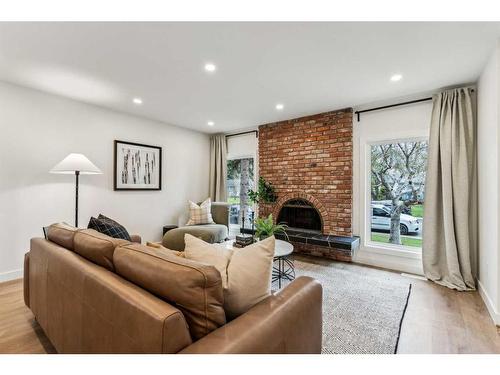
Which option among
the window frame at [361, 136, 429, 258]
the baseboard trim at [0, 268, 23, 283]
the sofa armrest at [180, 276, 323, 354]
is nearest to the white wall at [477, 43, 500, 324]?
the window frame at [361, 136, 429, 258]

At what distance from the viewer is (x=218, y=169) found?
521 centimetres

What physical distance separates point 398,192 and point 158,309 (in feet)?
11.9

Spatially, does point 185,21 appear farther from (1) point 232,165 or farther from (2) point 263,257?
(1) point 232,165

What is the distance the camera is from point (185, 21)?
1780mm

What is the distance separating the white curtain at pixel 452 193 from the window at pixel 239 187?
118 inches

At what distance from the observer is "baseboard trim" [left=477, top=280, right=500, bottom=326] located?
2020mm

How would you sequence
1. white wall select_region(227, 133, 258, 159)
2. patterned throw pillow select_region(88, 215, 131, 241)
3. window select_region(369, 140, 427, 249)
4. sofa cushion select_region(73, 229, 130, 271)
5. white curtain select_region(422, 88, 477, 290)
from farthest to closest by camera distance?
white wall select_region(227, 133, 258, 159)
window select_region(369, 140, 427, 249)
white curtain select_region(422, 88, 477, 290)
patterned throw pillow select_region(88, 215, 131, 241)
sofa cushion select_region(73, 229, 130, 271)

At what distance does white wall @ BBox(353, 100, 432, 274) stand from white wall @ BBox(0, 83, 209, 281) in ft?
10.8

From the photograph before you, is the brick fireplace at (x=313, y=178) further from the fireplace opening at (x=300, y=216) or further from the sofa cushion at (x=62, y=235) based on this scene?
the sofa cushion at (x=62, y=235)

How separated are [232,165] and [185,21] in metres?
3.61

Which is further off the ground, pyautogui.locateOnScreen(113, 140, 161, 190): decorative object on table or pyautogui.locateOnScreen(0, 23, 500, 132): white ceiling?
pyautogui.locateOnScreen(0, 23, 500, 132): white ceiling

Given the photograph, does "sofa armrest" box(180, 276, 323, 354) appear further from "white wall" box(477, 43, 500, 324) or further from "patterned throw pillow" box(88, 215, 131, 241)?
"white wall" box(477, 43, 500, 324)

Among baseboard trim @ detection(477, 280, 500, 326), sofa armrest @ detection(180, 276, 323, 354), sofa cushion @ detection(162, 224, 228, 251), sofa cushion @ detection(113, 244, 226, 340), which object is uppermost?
sofa cushion @ detection(113, 244, 226, 340)
